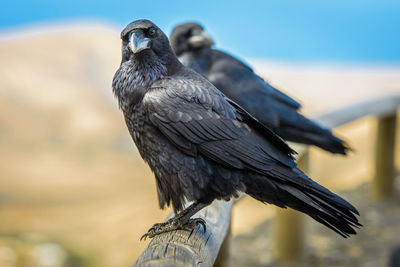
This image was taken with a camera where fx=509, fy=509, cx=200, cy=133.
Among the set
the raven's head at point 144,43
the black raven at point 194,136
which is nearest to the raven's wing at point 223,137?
the black raven at point 194,136

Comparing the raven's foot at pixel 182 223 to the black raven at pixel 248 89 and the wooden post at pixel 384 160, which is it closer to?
the black raven at pixel 248 89

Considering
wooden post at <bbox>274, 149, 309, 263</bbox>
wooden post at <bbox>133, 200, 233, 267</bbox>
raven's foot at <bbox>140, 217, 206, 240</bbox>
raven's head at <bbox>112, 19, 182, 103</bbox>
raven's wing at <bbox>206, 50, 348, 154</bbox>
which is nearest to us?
wooden post at <bbox>133, 200, 233, 267</bbox>

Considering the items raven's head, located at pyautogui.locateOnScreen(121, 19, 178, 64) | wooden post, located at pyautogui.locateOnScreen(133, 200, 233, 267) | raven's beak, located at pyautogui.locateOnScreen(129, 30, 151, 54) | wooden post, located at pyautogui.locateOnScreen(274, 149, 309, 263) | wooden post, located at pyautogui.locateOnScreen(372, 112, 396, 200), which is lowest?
wooden post, located at pyautogui.locateOnScreen(133, 200, 233, 267)

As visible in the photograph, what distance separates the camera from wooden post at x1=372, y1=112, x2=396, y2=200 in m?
5.41

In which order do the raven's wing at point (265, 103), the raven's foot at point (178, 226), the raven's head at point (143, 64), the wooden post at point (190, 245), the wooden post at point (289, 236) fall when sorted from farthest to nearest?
the wooden post at point (289, 236)
the raven's wing at point (265, 103)
the raven's foot at point (178, 226)
the raven's head at point (143, 64)
the wooden post at point (190, 245)

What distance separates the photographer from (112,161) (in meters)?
7.66

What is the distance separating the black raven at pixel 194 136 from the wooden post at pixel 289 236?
7.21ft

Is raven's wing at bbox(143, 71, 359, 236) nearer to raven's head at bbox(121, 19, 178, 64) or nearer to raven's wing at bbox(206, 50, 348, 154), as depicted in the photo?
raven's head at bbox(121, 19, 178, 64)

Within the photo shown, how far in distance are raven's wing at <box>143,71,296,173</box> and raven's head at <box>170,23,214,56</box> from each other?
1.16m

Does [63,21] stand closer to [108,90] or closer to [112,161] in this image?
[108,90]

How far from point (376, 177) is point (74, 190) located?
384 cm

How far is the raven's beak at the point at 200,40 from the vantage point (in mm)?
3211

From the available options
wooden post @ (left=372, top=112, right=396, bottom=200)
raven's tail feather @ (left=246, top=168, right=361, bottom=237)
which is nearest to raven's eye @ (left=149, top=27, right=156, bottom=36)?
raven's tail feather @ (left=246, top=168, right=361, bottom=237)

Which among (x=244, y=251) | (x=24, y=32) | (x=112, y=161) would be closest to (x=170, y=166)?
(x=244, y=251)
